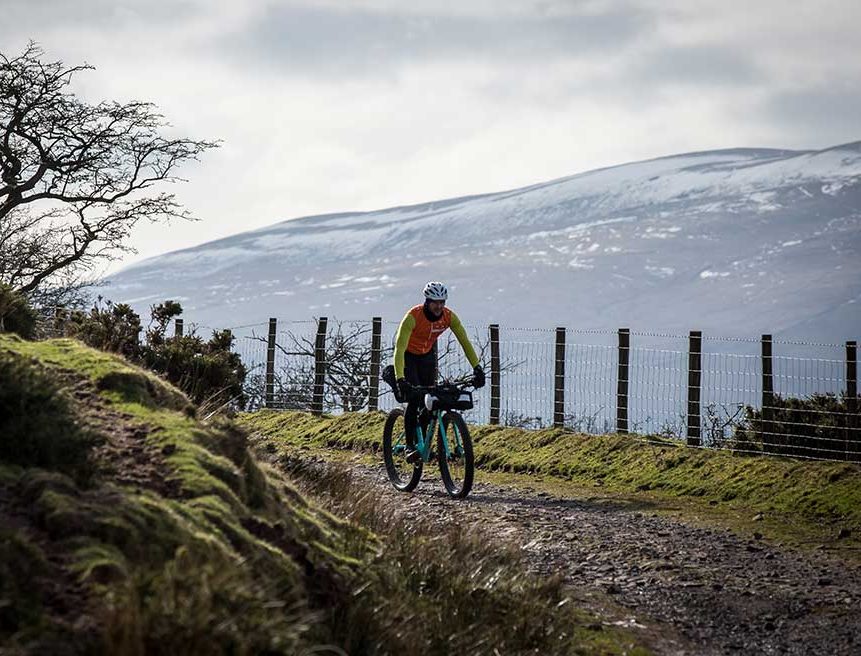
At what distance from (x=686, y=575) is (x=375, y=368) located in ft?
53.1

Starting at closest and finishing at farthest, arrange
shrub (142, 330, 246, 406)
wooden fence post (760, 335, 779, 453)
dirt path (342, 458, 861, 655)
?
dirt path (342, 458, 861, 655) → wooden fence post (760, 335, 779, 453) → shrub (142, 330, 246, 406)

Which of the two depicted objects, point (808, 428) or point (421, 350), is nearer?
point (421, 350)

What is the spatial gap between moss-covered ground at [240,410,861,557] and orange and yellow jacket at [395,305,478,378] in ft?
5.59

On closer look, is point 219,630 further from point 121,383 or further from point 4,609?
point 121,383

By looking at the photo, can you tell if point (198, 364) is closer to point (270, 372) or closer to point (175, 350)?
point (175, 350)

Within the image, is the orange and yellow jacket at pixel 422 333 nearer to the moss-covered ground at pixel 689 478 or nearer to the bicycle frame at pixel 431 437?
the bicycle frame at pixel 431 437

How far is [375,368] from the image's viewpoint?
1010 inches

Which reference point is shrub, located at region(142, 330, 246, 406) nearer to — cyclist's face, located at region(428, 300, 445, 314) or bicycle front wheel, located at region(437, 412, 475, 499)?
bicycle front wheel, located at region(437, 412, 475, 499)

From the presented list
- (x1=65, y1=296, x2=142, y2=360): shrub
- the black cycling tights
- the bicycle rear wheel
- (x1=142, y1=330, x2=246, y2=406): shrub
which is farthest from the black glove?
(x1=142, y1=330, x2=246, y2=406): shrub

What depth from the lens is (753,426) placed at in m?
17.5

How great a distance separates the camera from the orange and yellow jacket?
1343cm

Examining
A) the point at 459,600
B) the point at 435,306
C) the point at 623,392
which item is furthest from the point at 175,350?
the point at 459,600

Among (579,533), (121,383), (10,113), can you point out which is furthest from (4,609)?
(10,113)

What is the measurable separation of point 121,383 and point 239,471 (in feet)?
3.43
